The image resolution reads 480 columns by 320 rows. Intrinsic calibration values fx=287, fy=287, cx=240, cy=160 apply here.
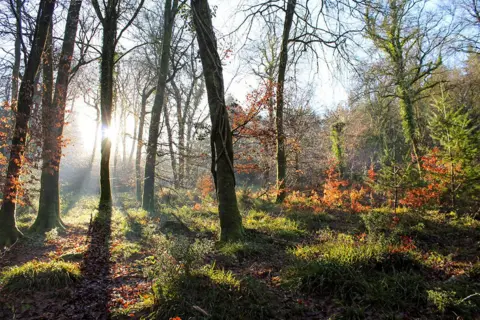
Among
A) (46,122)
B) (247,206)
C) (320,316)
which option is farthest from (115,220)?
(320,316)

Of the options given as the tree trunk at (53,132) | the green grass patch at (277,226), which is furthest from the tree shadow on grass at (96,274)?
the green grass patch at (277,226)

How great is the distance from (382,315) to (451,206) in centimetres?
676

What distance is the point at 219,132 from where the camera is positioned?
5895mm

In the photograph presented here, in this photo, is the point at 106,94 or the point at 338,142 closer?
the point at 106,94

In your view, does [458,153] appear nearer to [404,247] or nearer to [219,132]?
[404,247]

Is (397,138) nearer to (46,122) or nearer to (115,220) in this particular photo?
(115,220)

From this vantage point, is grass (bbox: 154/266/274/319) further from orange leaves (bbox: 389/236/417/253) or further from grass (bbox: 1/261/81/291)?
orange leaves (bbox: 389/236/417/253)

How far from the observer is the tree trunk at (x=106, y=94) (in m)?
8.17

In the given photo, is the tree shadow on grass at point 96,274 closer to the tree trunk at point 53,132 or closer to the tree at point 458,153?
the tree trunk at point 53,132

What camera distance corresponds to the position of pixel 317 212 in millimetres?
9164

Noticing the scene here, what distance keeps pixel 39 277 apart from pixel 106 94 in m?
5.55

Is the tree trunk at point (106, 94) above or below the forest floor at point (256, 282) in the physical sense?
above

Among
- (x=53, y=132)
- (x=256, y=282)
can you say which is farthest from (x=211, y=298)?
(x=53, y=132)

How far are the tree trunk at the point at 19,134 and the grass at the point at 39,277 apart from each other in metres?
3.30
